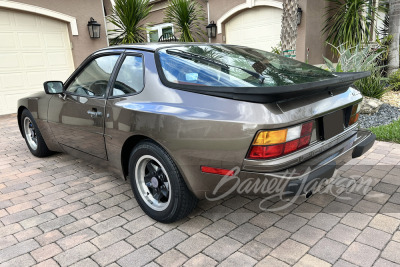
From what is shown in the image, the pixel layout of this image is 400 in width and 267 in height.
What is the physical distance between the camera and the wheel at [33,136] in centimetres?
406

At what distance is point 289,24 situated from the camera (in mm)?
5719

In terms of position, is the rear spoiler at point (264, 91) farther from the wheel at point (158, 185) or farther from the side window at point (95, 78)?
the side window at point (95, 78)

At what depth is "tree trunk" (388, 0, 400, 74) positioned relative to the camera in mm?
7189

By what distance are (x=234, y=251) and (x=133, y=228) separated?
2.84 feet

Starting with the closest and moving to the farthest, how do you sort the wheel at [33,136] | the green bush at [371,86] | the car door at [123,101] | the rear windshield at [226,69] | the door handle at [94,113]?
the rear windshield at [226,69]
the car door at [123,101]
the door handle at [94,113]
the wheel at [33,136]
the green bush at [371,86]

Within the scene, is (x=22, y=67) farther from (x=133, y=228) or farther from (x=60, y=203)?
(x=133, y=228)

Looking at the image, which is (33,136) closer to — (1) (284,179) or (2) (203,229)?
(2) (203,229)

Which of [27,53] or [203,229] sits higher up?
[27,53]

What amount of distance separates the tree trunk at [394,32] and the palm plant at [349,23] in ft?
1.99

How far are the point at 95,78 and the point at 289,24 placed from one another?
4103mm

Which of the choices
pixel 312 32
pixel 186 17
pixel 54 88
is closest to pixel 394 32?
pixel 312 32

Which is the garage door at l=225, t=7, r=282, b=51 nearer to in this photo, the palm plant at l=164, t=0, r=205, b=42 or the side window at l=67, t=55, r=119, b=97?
the palm plant at l=164, t=0, r=205, b=42

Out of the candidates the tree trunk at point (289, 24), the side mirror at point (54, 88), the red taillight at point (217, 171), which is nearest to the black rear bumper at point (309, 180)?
the red taillight at point (217, 171)

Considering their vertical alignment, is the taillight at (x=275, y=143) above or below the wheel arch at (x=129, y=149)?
above
